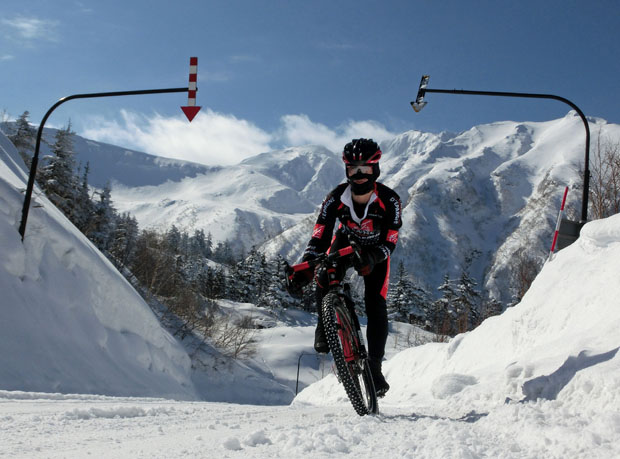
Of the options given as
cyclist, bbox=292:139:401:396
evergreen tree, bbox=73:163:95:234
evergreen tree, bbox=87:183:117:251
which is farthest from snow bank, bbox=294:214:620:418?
evergreen tree, bbox=87:183:117:251

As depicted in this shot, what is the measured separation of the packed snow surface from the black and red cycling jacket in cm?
156

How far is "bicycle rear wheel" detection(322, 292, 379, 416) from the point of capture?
172 inches

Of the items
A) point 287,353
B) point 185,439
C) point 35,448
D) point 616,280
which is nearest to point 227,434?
A: point 185,439

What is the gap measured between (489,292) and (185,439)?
17025 cm

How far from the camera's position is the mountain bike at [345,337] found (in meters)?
4.38

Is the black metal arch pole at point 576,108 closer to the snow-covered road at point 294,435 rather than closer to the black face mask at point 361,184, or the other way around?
the black face mask at point 361,184

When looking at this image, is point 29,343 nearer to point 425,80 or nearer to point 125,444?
point 125,444

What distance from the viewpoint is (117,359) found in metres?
13.8

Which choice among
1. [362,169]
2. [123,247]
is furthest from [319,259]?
[123,247]

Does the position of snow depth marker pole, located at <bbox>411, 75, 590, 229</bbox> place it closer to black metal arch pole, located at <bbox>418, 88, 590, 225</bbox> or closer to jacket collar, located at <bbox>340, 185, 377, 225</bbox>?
black metal arch pole, located at <bbox>418, 88, 590, 225</bbox>

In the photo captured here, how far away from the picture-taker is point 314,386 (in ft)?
49.1

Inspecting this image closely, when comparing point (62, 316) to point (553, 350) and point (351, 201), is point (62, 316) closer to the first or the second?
point (351, 201)

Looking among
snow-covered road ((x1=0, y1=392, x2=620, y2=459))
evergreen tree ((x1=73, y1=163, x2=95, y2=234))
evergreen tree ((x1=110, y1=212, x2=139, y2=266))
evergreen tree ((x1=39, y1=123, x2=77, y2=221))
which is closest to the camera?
snow-covered road ((x1=0, y1=392, x2=620, y2=459))

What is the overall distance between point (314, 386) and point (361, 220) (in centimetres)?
1102
